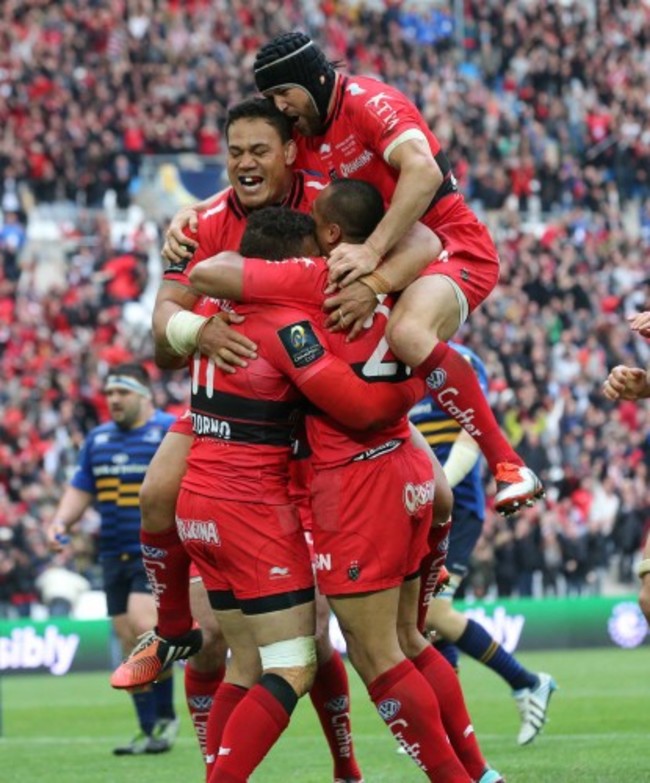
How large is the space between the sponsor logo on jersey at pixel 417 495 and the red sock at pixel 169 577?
1.22 meters

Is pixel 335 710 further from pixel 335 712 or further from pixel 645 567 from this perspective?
pixel 645 567

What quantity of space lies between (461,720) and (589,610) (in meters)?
14.0

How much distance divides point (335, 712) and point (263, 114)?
107 inches

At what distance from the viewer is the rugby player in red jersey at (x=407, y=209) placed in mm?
7578

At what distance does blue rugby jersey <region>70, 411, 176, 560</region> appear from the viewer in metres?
13.2

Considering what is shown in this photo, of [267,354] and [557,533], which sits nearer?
[267,354]

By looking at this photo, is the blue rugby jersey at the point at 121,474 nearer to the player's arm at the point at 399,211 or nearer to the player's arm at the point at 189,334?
the player's arm at the point at 189,334

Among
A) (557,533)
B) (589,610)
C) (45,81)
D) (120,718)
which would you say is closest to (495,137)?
(45,81)

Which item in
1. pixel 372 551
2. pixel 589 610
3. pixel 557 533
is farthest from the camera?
pixel 557 533

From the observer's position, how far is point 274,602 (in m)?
7.43

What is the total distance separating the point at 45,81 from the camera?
31375 mm

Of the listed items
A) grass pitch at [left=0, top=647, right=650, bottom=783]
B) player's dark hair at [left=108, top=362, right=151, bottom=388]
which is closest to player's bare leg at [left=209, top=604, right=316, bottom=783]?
grass pitch at [left=0, top=647, right=650, bottom=783]

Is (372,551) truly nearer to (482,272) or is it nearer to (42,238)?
(482,272)

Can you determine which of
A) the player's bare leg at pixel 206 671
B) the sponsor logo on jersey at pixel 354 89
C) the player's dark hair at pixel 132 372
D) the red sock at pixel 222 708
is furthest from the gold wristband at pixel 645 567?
the player's dark hair at pixel 132 372
